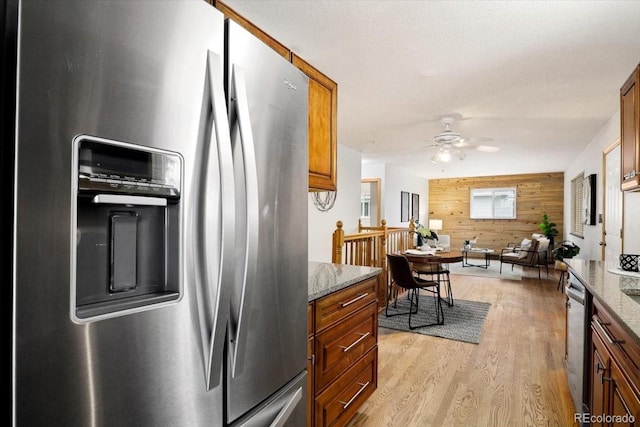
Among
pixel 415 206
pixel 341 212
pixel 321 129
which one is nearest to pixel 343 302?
pixel 321 129

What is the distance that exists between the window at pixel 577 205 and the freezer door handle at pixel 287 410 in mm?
6576

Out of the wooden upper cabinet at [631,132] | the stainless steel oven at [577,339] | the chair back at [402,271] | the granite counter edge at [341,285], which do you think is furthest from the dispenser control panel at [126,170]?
the chair back at [402,271]

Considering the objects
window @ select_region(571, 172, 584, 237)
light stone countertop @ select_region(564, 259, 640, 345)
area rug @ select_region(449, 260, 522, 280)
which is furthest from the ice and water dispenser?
area rug @ select_region(449, 260, 522, 280)

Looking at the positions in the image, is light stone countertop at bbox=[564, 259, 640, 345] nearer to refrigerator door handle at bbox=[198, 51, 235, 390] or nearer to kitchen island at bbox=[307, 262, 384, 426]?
kitchen island at bbox=[307, 262, 384, 426]

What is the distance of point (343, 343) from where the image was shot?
1.87 m

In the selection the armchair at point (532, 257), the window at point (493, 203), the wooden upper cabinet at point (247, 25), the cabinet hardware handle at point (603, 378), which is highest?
the wooden upper cabinet at point (247, 25)

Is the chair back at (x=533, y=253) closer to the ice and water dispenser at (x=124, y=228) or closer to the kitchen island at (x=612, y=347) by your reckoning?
the kitchen island at (x=612, y=347)

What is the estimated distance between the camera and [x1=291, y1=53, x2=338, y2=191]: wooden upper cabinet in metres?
1.94

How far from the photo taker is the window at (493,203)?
978 centimetres

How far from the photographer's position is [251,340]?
101 cm

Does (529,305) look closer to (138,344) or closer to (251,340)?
(251,340)

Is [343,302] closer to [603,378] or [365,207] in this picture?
[603,378]

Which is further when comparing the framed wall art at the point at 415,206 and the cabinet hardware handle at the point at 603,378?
the framed wall art at the point at 415,206

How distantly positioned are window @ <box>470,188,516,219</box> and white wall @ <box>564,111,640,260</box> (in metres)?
2.60
